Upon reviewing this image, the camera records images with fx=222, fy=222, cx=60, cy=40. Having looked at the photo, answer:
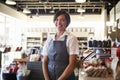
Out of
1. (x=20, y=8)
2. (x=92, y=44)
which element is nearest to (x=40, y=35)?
(x=20, y=8)

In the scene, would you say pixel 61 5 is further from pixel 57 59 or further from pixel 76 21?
pixel 57 59

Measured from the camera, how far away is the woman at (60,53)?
2.39 metres

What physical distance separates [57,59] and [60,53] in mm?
72

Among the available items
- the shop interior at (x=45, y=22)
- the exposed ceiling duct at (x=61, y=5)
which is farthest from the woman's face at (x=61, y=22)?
the exposed ceiling duct at (x=61, y=5)

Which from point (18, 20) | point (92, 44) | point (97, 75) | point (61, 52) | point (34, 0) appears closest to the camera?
point (61, 52)

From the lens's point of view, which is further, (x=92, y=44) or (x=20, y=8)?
(x=20, y=8)

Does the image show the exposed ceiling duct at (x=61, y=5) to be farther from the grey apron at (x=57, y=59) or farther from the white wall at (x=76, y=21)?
the grey apron at (x=57, y=59)

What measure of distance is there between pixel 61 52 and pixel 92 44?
2522 millimetres

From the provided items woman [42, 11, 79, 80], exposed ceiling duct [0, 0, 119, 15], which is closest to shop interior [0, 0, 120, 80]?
exposed ceiling duct [0, 0, 119, 15]

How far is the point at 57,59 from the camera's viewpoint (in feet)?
7.86

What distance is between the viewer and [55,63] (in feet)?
7.92

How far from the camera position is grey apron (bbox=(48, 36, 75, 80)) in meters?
2.40

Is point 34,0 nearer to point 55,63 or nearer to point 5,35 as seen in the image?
point 5,35

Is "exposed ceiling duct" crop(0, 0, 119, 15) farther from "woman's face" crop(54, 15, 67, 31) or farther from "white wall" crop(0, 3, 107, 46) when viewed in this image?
"woman's face" crop(54, 15, 67, 31)
